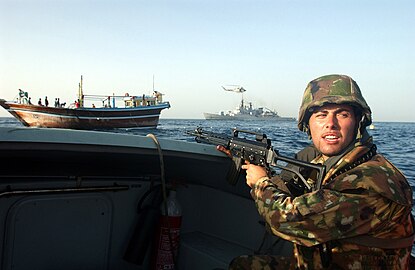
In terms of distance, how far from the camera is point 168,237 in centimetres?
348

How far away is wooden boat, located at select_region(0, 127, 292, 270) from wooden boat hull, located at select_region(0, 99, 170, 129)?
102ft

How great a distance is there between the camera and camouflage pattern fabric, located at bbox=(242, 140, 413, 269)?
187cm

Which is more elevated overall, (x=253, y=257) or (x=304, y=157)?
(x=304, y=157)

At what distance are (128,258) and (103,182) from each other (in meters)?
0.79

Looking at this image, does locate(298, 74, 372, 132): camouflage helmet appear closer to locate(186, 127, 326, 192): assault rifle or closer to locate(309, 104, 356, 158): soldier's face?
locate(309, 104, 356, 158): soldier's face

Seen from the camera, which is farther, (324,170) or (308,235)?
(324,170)

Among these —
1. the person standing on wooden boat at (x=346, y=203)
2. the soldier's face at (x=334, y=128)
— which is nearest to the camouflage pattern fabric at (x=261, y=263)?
the person standing on wooden boat at (x=346, y=203)

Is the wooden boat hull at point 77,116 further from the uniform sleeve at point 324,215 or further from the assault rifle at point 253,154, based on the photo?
the uniform sleeve at point 324,215

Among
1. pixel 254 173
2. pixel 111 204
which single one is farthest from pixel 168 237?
pixel 254 173

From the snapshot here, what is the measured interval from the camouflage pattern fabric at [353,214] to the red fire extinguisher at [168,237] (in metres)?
1.52

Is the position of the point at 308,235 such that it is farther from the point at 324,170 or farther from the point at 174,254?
the point at 174,254

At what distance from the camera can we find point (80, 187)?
328 centimetres

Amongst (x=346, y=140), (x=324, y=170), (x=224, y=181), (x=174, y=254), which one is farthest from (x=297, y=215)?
(x=174, y=254)

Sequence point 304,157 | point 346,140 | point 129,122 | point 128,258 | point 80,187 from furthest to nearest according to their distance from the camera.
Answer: point 129,122 → point 304,157 → point 128,258 → point 80,187 → point 346,140
